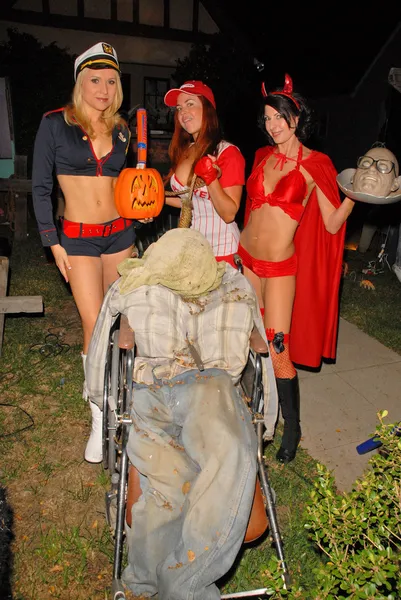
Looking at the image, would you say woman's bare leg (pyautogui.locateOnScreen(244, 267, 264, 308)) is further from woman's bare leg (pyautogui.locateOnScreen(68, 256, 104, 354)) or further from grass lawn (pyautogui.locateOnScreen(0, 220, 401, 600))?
grass lawn (pyautogui.locateOnScreen(0, 220, 401, 600))

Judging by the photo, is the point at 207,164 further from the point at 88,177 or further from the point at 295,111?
the point at 88,177

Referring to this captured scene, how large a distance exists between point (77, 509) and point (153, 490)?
3.70 feet

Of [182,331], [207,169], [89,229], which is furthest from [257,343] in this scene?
[89,229]

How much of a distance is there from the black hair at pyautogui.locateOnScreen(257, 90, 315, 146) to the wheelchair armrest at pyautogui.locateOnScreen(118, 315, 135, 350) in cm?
157

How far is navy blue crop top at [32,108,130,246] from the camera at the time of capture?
3039mm

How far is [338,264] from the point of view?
3.50 m

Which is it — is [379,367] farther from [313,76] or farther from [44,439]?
[313,76]

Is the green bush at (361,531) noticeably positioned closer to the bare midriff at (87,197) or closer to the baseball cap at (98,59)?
the bare midriff at (87,197)

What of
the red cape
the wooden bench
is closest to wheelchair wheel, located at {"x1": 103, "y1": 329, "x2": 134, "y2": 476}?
the red cape

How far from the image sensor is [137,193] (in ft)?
10.3

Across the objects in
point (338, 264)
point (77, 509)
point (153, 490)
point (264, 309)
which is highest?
point (338, 264)

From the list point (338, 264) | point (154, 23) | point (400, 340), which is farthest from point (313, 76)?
point (338, 264)

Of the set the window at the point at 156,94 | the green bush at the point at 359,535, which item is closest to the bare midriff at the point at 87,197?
the green bush at the point at 359,535

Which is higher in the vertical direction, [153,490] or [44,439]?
[153,490]
